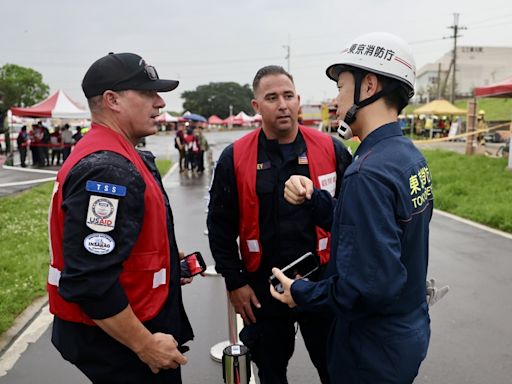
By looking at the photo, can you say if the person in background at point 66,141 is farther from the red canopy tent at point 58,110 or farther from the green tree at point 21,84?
the green tree at point 21,84

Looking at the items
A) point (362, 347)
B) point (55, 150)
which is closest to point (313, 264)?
point (362, 347)

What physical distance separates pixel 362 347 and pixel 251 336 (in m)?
1.18

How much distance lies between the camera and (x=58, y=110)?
19562 mm

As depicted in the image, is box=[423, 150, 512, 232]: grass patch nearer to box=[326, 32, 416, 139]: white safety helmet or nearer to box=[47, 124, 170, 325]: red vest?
box=[326, 32, 416, 139]: white safety helmet

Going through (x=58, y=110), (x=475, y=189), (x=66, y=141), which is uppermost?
(x=58, y=110)

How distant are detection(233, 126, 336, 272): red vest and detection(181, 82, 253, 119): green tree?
384ft

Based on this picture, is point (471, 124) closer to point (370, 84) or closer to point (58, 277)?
point (370, 84)

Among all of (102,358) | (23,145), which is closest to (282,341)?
(102,358)

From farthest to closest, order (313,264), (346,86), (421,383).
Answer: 1. (421,383)
2. (313,264)
3. (346,86)

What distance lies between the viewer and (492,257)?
6672 mm

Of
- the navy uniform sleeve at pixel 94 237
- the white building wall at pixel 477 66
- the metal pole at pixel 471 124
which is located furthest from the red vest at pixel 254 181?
the white building wall at pixel 477 66

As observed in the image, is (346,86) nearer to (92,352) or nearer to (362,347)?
(362,347)

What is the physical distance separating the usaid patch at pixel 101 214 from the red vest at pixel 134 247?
0.18m

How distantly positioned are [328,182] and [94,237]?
1532 millimetres
